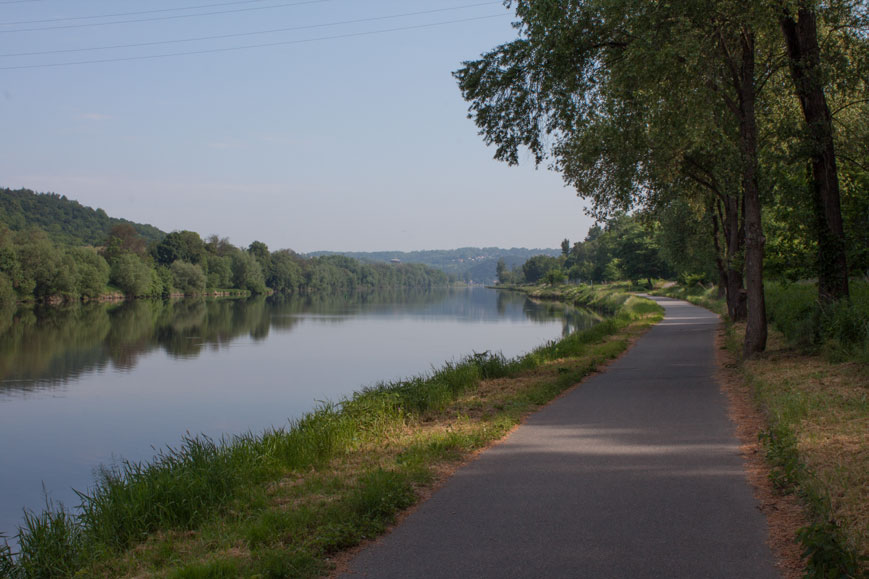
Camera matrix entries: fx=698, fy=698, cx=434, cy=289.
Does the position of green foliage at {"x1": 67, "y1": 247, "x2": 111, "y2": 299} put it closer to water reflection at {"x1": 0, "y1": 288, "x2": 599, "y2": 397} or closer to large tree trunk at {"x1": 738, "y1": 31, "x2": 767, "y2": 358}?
water reflection at {"x1": 0, "y1": 288, "x2": 599, "y2": 397}

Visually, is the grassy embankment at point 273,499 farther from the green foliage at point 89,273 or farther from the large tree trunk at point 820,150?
the green foliage at point 89,273

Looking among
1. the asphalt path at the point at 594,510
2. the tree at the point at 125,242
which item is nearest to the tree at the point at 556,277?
the tree at the point at 125,242

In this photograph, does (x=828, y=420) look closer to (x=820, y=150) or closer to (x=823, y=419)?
(x=823, y=419)

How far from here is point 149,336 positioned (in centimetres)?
4053

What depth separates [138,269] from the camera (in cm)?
9931

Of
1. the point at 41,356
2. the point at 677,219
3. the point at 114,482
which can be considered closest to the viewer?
the point at 114,482

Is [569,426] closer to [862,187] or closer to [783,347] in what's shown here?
A: [783,347]

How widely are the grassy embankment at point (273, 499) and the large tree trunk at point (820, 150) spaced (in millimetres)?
7215

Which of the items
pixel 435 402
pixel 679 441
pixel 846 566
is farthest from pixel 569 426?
pixel 846 566

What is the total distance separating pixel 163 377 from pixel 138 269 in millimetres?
81944

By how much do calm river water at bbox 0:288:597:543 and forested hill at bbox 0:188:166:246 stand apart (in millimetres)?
118988

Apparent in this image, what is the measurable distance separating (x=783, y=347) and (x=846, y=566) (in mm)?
12248

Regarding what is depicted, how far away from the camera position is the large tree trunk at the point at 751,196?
14242mm

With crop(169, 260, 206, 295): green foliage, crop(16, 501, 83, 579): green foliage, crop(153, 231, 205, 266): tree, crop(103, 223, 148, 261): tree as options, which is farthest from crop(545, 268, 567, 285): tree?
crop(16, 501, 83, 579): green foliage
